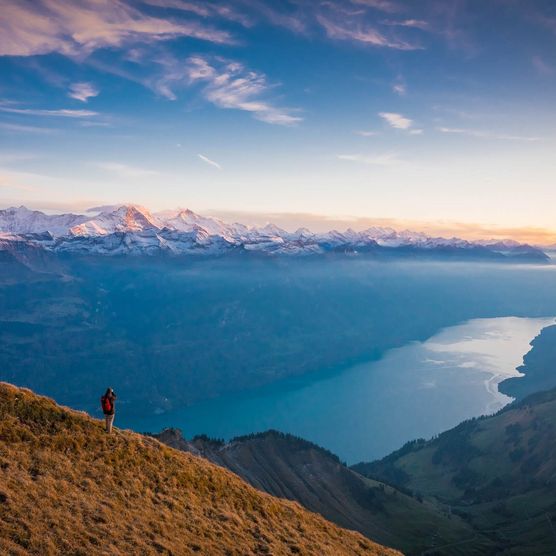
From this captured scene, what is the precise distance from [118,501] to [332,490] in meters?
126

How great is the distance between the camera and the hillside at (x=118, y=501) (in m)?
22.5

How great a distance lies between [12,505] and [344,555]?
77.9 feet

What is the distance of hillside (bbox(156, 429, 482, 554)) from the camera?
398 ft

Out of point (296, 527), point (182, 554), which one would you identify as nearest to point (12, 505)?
point (182, 554)

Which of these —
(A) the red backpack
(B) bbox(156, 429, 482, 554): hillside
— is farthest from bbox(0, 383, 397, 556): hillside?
(B) bbox(156, 429, 482, 554): hillside

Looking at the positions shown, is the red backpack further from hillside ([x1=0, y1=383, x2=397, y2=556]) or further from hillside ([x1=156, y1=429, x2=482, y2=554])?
hillside ([x1=156, y1=429, x2=482, y2=554])

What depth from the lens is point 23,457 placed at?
27.8 meters

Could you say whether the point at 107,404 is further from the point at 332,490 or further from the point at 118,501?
the point at 332,490

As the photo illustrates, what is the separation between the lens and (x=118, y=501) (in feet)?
89.3

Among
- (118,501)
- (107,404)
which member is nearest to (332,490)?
(107,404)

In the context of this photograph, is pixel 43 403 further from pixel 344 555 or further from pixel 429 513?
pixel 429 513

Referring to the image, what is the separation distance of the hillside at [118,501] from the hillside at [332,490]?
80316 mm

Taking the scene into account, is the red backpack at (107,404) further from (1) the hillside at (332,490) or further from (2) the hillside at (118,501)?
(1) the hillside at (332,490)

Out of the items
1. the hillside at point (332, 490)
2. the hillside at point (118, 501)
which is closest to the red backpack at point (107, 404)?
the hillside at point (118, 501)
